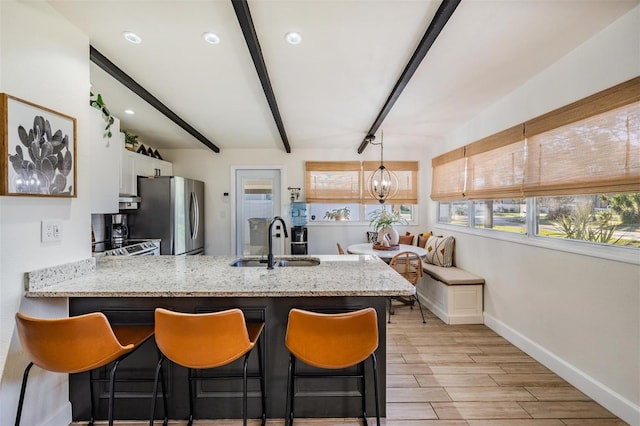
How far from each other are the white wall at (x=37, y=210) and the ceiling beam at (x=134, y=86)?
40cm

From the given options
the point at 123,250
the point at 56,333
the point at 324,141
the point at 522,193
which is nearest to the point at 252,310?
the point at 56,333

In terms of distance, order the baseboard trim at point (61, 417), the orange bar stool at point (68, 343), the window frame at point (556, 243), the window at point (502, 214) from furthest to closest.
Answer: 1. the window at point (502, 214)
2. the window frame at point (556, 243)
3. the baseboard trim at point (61, 417)
4. the orange bar stool at point (68, 343)

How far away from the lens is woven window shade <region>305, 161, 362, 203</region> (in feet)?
16.3

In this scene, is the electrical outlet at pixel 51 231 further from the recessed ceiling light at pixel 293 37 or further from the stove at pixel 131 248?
the recessed ceiling light at pixel 293 37

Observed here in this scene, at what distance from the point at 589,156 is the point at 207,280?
2712 millimetres

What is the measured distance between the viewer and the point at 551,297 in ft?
7.53

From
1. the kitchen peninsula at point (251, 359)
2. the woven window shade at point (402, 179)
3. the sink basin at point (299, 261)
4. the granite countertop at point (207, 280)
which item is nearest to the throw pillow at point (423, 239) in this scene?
the woven window shade at point (402, 179)

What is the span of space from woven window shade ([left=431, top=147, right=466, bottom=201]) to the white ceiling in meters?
0.51

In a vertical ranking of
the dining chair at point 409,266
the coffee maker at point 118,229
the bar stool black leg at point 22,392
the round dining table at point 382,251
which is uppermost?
the coffee maker at point 118,229

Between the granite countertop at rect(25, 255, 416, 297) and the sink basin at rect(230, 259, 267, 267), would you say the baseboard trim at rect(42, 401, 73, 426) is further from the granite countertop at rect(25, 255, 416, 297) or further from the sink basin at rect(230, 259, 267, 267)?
the sink basin at rect(230, 259, 267, 267)

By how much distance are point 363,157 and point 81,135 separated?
4012 millimetres

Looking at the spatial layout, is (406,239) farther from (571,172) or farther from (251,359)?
(251,359)

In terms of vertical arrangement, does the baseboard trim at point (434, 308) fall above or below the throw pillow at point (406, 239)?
below

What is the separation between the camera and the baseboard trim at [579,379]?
5.66ft
